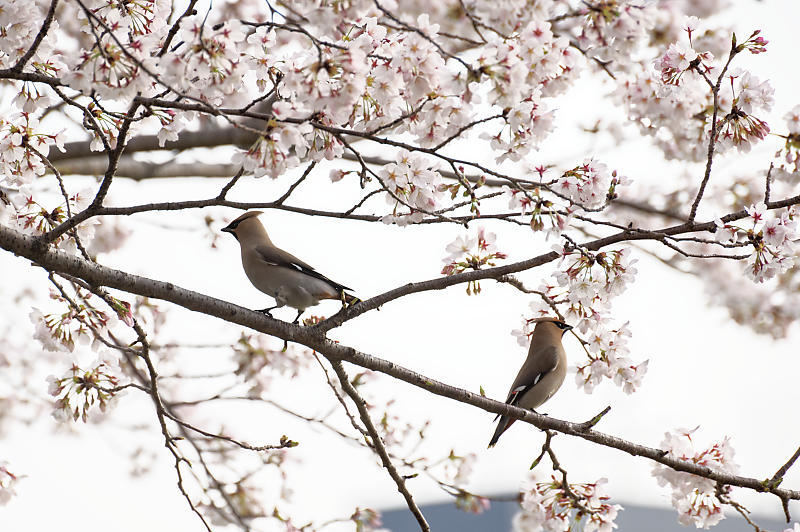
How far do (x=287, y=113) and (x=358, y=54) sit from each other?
0.91 ft

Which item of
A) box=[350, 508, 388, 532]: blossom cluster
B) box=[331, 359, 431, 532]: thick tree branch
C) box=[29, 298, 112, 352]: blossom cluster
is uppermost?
box=[29, 298, 112, 352]: blossom cluster

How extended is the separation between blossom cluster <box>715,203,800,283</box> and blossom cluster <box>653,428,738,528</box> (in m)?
1.16

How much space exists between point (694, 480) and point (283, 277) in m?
2.19

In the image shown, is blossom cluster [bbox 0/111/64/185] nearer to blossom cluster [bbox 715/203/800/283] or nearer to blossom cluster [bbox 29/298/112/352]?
blossom cluster [bbox 29/298/112/352]

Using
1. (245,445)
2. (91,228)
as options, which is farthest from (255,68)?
(245,445)

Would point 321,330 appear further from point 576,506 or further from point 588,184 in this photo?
point 576,506

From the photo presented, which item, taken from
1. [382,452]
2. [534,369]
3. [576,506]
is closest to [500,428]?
[534,369]

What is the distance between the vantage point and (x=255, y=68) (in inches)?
121

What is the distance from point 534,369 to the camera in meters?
5.31

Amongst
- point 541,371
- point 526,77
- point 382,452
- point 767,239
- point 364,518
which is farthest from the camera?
point 541,371

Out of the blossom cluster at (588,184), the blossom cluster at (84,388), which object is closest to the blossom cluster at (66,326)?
the blossom cluster at (84,388)

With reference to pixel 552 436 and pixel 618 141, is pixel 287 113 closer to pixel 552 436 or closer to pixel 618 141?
pixel 552 436

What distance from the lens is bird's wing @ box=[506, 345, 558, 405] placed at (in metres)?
5.30

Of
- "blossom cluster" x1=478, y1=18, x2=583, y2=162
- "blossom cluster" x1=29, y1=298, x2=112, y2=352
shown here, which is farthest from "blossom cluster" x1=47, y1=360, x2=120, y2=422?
"blossom cluster" x1=478, y1=18, x2=583, y2=162
